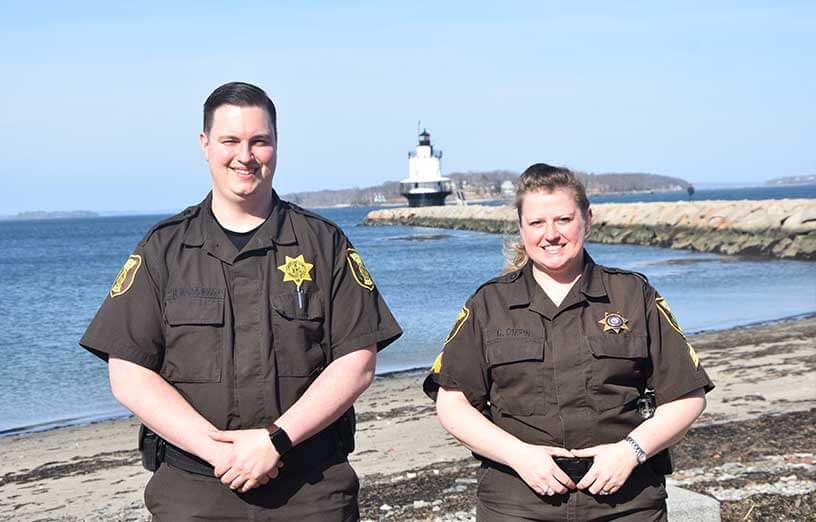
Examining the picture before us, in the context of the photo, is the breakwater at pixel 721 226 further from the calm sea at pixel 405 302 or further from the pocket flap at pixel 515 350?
the pocket flap at pixel 515 350

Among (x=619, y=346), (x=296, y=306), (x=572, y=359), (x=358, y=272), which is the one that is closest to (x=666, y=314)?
(x=619, y=346)

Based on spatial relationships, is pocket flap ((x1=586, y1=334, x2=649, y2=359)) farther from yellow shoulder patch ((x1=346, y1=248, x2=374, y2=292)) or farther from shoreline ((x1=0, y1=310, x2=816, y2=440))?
shoreline ((x1=0, y1=310, x2=816, y2=440))

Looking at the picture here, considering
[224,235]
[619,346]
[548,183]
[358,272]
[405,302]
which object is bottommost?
[405,302]

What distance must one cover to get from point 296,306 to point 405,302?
2328 cm

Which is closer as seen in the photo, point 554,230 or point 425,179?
point 554,230

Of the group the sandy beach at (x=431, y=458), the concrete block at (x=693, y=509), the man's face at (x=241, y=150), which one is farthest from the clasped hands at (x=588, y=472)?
the sandy beach at (x=431, y=458)

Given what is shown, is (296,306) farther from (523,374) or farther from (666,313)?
(666,313)

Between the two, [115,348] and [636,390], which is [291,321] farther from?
[636,390]

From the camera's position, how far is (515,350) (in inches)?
126

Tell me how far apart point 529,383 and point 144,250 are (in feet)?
4.39

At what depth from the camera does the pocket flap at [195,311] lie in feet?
10.3

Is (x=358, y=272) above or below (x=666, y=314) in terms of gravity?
above

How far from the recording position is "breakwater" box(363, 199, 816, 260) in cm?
3356

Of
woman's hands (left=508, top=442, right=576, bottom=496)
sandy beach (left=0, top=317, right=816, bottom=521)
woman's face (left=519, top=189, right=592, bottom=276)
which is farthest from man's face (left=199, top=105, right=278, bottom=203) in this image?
sandy beach (left=0, top=317, right=816, bottom=521)
